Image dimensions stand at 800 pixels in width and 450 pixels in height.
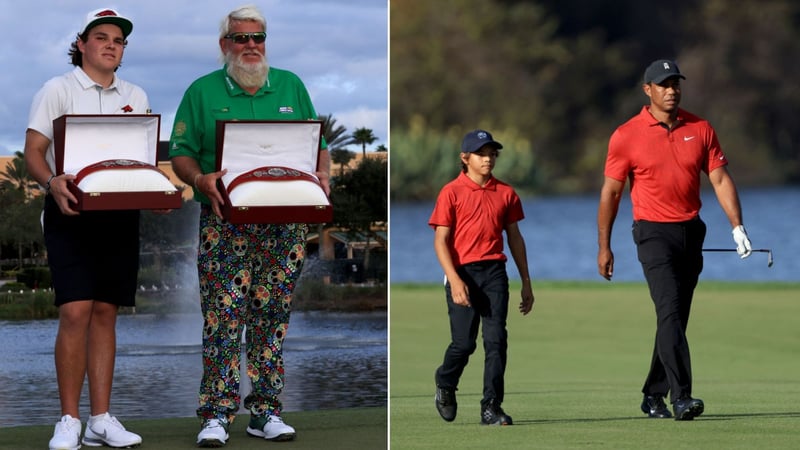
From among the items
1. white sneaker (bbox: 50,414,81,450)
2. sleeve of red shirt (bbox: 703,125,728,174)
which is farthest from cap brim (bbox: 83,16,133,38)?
sleeve of red shirt (bbox: 703,125,728,174)

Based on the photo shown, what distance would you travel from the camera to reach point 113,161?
614 centimetres

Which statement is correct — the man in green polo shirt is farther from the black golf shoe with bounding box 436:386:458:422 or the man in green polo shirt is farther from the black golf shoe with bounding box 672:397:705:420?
the black golf shoe with bounding box 672:397:705:420

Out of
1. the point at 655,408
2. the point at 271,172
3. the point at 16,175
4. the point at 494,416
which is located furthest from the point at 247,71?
the point at 16,175

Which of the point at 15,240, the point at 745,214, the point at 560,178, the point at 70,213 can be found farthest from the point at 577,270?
the point at 70,213

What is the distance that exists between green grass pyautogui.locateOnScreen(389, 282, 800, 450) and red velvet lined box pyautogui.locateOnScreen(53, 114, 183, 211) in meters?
1.44

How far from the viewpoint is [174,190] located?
20.0 feet

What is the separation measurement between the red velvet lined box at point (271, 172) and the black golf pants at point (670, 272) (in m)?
1.93

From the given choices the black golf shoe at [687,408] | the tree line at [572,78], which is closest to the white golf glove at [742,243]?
the black golf shoe at [687,408]

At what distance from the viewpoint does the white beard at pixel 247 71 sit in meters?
6.45

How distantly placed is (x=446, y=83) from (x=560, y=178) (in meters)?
5.55

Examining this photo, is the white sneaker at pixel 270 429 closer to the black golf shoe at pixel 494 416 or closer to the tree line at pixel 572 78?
the black golf shoe at pixel 494 416

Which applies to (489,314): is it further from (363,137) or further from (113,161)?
(363,137)

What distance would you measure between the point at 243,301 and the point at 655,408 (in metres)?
2.18

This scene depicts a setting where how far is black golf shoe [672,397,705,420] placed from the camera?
7336 mm
